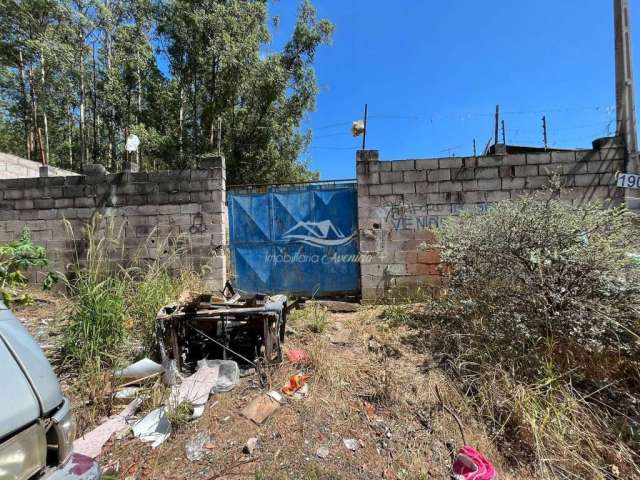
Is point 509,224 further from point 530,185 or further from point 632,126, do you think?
point 632,126

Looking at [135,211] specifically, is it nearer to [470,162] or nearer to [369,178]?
[369,178]

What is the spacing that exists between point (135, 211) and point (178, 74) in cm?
915

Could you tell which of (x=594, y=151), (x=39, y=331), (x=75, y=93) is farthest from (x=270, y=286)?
(x=75, y=93)

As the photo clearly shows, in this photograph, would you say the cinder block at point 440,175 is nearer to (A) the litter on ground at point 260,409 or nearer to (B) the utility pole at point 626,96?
(B) the utility pole at point 626,96

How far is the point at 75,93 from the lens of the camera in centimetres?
1455

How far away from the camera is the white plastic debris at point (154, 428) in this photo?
7.24ft

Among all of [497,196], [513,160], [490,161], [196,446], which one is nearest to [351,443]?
[196,446]

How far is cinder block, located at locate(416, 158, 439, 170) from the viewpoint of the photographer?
5277mm

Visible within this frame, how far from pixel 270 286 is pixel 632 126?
608 cm

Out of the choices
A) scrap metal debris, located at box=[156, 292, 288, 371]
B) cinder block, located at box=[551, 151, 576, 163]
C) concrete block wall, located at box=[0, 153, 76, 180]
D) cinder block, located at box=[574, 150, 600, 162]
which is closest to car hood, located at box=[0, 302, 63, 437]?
scrap metal debris, located at box=[156, 292, 288, 371]

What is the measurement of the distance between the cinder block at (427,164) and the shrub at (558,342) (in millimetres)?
2171

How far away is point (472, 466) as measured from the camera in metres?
1.99

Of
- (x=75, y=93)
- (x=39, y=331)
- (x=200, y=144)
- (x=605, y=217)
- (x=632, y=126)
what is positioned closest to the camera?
(x=605, y=217)

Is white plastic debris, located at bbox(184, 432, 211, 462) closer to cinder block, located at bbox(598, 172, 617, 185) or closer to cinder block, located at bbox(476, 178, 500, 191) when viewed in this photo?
cinder block, located at bbox(476, 178, 500, 191)
